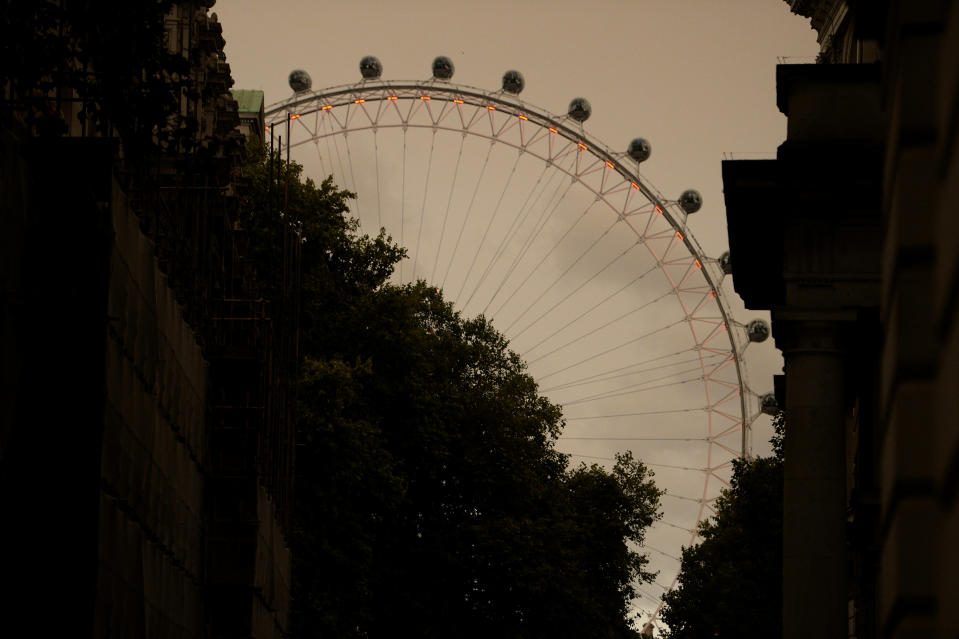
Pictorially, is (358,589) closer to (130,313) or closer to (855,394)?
(855,394)

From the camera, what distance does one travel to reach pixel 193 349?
1384 inches

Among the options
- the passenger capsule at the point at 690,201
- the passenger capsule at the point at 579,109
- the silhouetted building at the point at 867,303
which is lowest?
the silhouetted building at the point at 867,303

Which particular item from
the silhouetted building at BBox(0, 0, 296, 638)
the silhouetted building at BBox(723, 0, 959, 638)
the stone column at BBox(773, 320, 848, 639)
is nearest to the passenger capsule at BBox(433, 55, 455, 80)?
the silhouetted building at BBox(723, 0, 959, 638)

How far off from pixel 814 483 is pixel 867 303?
293 cm

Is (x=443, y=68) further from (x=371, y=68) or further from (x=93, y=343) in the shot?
(x=93, y=343)

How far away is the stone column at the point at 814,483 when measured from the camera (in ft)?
84.9

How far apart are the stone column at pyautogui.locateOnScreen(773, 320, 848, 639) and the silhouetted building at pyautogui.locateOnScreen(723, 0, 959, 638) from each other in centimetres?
2

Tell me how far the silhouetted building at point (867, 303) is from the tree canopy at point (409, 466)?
2116cm

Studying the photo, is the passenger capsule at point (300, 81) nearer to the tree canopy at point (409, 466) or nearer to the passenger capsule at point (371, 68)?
the passenger capsule at point (371, 68)

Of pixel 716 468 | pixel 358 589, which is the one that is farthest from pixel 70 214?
pixel 716 468

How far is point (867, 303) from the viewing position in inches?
1048

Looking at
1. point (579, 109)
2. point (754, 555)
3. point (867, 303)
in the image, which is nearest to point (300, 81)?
point (579, 109)

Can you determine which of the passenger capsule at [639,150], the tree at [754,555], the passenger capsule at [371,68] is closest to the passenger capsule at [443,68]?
the passenger capsule at [371,68]

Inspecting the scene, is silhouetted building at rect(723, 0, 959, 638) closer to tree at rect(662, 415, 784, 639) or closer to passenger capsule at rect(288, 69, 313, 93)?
tree at rect(662, 415, 784, 639)
